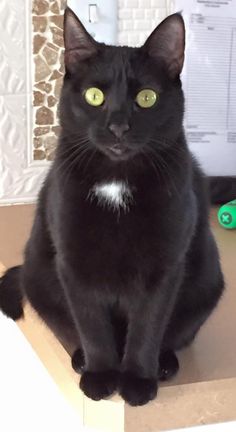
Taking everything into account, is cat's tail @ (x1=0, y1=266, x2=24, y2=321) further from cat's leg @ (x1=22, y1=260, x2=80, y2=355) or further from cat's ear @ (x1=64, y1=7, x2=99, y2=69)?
cat's ear @ (x1=64, y1=7, x2=99, y2=69)

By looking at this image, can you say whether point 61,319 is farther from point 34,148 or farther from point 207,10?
point 207,10

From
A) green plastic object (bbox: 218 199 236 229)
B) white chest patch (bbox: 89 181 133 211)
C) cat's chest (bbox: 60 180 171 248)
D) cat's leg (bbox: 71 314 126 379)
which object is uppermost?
white chest patch (bbox: 89 181 133 211)

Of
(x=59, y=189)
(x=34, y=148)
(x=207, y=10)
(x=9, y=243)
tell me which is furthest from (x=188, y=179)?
(x=207, y=10)

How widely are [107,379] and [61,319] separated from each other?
0.16m

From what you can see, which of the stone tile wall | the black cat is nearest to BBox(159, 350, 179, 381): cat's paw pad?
the black cat

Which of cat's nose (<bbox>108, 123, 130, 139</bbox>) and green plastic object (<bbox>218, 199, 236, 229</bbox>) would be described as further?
green plastic object (<bbox>218, 199, 236, 229</bbox>)

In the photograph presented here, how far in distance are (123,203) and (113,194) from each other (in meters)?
0.02

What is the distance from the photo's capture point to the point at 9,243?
132 cm

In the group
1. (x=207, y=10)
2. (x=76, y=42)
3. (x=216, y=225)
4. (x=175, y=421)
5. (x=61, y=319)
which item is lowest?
(x=175, y=421)

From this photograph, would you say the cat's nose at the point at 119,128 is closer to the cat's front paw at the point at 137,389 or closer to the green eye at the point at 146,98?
the green eye at the point at 146,98

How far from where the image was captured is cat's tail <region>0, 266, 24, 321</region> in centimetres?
109

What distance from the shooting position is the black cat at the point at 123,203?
2.61 ft

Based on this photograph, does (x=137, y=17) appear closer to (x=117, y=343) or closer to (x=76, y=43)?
(x=76, y=43)

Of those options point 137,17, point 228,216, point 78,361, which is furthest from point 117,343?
point 137,17
